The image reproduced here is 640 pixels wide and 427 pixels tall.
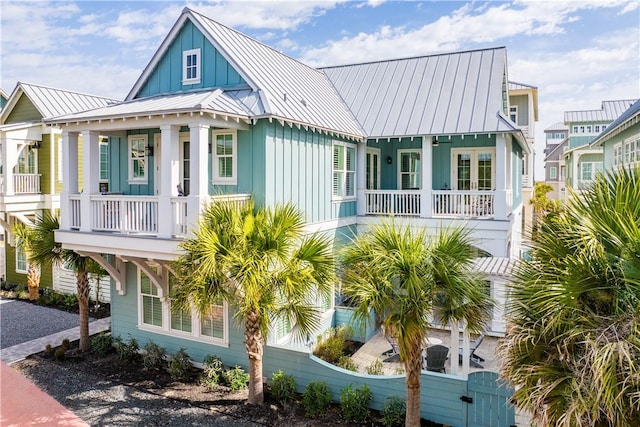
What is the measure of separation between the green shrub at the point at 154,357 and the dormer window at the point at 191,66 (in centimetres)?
691

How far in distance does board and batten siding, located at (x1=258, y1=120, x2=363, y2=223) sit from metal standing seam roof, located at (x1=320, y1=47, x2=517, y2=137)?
2.41m

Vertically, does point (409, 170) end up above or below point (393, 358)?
above

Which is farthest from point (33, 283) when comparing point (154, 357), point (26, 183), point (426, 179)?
point (426, 179)

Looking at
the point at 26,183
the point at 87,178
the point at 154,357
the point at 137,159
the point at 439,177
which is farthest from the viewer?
the point at 26,183

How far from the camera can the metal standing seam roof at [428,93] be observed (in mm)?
13125

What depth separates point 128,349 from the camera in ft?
37.7

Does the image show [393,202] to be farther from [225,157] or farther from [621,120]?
[621,120]

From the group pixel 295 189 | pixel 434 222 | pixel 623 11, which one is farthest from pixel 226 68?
pixel 623 11

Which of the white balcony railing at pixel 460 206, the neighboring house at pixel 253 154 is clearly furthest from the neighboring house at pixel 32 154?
the white balcony railing at pixel 460 206

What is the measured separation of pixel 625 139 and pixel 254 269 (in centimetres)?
1491

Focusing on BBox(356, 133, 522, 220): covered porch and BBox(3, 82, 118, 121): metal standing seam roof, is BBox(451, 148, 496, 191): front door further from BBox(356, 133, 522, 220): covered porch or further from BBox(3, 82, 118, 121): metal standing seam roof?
BBox(3, 82, 118, 121): metal standing seam roof

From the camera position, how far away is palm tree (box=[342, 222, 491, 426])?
21.4 feet

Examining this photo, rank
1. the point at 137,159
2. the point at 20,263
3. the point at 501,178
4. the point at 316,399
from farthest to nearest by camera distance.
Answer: the point at 20,263
the point at 501,178
the point at 137,159
the point at 316,399

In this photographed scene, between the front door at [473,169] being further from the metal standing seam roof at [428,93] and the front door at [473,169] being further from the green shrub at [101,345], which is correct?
the green shrub at [101,345]
